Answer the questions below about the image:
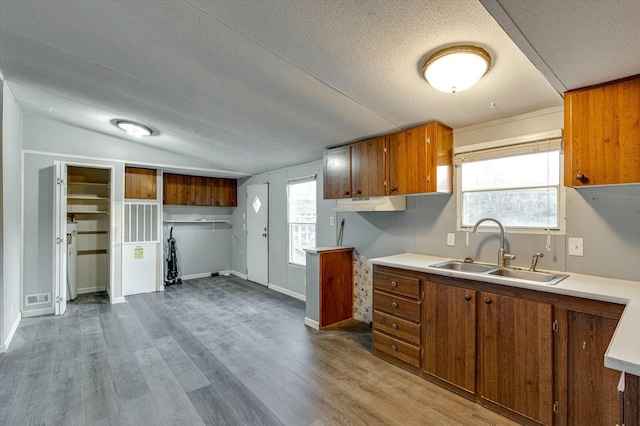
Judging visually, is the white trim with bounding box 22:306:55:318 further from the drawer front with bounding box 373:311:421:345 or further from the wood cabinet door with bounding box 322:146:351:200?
the drawer front with bounding box 373:311:421:345

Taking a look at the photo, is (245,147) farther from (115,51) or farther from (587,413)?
(587,413)

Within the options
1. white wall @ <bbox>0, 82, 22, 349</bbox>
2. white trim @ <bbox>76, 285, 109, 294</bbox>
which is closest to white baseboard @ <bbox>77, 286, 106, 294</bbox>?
white trim @ <bbox>76, 285, 109, 294</bbox>

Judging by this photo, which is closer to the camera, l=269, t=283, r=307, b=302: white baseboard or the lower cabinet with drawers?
the lower cabinet with drawers

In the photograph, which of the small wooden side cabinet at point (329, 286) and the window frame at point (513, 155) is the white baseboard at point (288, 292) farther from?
the window frame at point (513, 155)

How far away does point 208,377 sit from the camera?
2.53 meters

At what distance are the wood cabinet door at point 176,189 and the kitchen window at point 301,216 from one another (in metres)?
2.27

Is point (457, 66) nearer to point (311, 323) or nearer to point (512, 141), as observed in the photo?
point (512, 141)

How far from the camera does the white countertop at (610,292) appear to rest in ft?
3.05

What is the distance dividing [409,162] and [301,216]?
2.43m

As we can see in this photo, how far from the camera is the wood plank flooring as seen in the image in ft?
6.75

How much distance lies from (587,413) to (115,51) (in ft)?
12.7

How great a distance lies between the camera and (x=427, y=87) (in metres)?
2.21

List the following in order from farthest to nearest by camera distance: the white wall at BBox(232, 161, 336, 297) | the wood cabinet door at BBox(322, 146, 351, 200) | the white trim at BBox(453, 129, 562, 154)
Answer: the white wall at BBox(232, 161, 336, 297), the wood cabinet door at BBox(322, 146, 351, 200), the white trim at BBox(453, 129, 562, 154)

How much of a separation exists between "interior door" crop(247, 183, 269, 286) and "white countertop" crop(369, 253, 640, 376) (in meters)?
3.21
